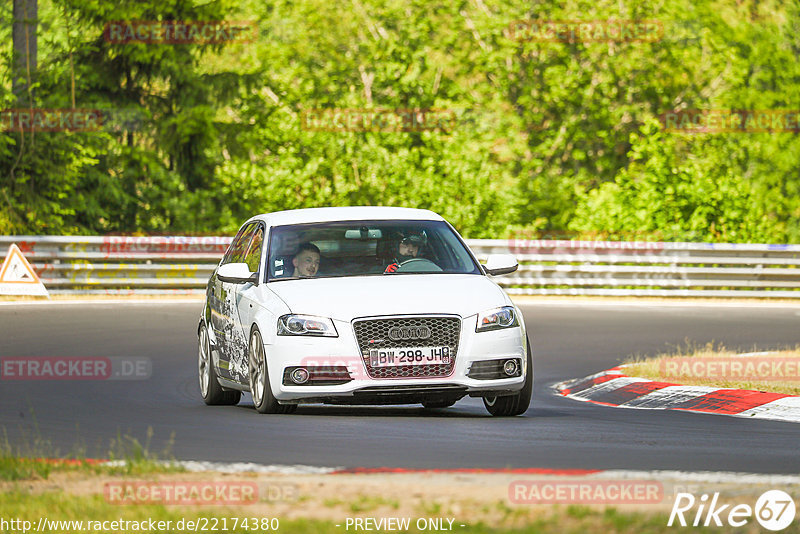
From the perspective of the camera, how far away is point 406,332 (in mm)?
10508

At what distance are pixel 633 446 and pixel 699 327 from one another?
13.1 meters

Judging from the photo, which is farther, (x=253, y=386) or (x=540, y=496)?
Answer: (x=253, y=386)

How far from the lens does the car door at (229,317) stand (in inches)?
463

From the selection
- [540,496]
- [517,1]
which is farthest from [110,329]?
[517,1]

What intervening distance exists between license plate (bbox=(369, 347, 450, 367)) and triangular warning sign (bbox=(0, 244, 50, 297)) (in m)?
15.7

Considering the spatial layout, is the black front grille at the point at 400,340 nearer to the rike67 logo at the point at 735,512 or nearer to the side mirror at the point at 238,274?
the side mirror at the point at 238,274

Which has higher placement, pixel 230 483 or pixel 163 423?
pixel 230 483

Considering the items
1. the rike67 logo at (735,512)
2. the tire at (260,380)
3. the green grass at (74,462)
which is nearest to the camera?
the rike67 logo at (735,512)

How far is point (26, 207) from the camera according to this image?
1179 inches

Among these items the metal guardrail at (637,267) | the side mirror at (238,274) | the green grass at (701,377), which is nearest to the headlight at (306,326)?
the side mirror at (238,274)

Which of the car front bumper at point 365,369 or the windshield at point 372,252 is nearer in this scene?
the car front bumper at point 365,369

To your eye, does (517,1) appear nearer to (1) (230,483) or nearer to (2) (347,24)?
(2) (347,24)

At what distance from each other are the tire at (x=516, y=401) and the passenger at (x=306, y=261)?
1667 mm

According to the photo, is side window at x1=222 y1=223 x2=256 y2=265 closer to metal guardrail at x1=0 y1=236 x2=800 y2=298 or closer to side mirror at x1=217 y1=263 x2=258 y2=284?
side mirror at x1=217 y1=263 x2=258 y2=284
